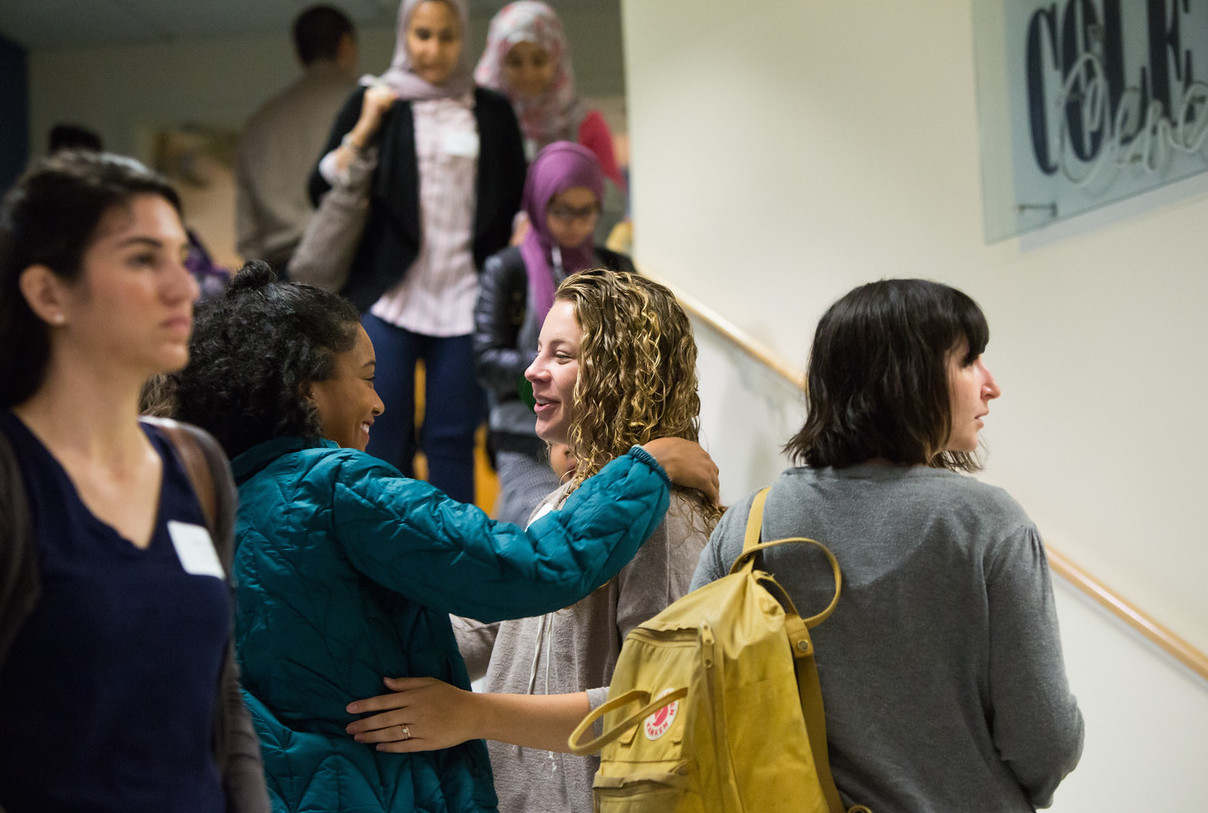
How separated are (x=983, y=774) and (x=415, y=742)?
634 millimetres

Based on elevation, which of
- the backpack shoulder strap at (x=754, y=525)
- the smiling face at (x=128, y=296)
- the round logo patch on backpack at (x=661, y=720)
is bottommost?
the round logo patch on backpack at (x=661, y=720)

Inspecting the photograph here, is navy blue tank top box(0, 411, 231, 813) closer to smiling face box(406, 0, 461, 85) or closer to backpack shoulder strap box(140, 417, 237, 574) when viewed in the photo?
backpack shoulder strap box(140, 417, 237, 574)

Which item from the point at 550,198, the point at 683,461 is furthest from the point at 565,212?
the point at 683,461

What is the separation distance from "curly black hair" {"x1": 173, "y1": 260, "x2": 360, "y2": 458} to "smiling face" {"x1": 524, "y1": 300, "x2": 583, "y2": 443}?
0.48 meters

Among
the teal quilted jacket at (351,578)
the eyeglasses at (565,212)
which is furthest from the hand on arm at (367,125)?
the teal quilted jacket at (351,578)

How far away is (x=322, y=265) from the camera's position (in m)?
3.80

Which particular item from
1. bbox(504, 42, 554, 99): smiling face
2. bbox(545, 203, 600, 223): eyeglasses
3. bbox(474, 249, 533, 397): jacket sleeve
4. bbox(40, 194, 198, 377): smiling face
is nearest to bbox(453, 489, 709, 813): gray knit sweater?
bbox(40, 194, 198, 377): smiling face

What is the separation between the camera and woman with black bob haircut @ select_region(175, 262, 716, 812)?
1.31 metres

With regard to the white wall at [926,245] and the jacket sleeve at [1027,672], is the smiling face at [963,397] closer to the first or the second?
the jacket sleeve at [1027,672]

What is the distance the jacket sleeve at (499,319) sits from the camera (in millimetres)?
3523

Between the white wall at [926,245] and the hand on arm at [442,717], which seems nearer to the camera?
the hand on arm at [442,717]

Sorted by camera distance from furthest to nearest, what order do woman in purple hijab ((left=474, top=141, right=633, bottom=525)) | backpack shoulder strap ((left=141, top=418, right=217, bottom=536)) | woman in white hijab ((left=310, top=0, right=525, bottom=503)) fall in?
woman in white hijab ((left=310, top=0, right=525, bottom=503)) → woman in purple hijab ((left=474, top=141, right=633, bottom=525)) → backpack shoulder strap ((left=141, top=418, right=217, bottom=536))

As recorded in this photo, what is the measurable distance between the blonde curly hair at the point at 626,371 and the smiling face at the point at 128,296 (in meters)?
0.88

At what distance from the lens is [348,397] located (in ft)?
4.81
